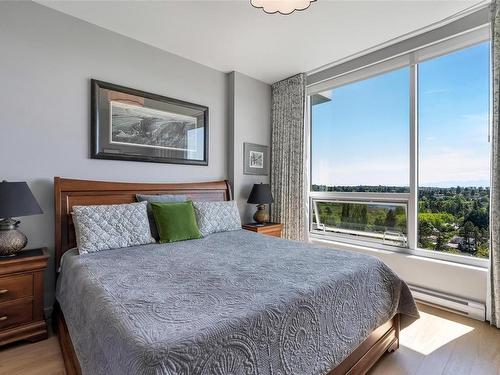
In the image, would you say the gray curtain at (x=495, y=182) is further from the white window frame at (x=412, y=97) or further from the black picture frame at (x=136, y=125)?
the black picture frame at (x=136, y=125)

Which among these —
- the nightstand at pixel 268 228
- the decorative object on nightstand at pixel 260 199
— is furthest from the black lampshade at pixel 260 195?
the nightstand at pixel 268 228

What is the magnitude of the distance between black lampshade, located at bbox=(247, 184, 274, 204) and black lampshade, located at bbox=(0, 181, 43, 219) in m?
2.24

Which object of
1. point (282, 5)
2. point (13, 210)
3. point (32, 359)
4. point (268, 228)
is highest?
point (282, 5)

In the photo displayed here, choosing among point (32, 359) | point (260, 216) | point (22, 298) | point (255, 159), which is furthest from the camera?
point (255, 159)

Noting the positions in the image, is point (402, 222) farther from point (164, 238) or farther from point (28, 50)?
point (28, 50)

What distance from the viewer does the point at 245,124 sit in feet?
12.3

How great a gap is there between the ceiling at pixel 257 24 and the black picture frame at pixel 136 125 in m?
0.59

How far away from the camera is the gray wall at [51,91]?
2.19 meters

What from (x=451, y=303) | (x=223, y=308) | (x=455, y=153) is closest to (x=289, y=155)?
(x=455, y=153)

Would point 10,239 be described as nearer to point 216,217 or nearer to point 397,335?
point 216,217

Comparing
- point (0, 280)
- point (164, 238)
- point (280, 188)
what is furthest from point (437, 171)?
point (0, 280)

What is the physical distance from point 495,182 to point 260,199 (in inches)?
90.5

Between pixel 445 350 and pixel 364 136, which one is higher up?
pixel 364 136

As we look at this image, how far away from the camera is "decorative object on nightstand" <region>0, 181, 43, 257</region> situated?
1.84 meters
